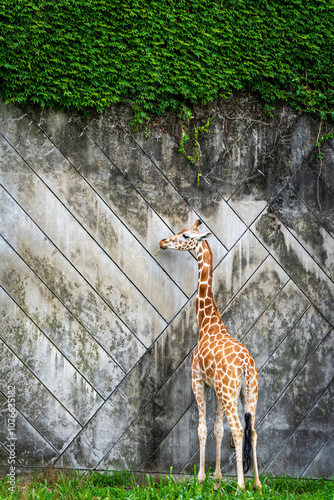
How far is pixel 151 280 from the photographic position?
5125 millimetres

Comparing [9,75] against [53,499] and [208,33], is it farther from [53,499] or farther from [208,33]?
[53,499]

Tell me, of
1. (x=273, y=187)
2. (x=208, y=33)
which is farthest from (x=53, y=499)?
(x=208, y=33)

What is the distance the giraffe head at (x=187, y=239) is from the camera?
4656 millimetres

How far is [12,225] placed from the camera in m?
4.95

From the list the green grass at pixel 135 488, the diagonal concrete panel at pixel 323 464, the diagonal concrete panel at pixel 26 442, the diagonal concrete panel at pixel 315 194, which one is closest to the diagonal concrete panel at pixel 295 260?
the diagonal concrete panel at pixel 315 194

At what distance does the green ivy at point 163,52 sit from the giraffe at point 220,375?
1.75 m

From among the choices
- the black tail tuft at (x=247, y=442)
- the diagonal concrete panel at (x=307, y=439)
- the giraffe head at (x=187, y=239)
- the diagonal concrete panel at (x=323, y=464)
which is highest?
the giraffe head at (x=187, y=239)

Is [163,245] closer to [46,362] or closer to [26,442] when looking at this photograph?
[46,362]

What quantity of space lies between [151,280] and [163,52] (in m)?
2.23

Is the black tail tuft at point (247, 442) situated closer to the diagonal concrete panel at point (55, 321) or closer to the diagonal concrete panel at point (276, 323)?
the diagonal concrete panel at point (276, 323)

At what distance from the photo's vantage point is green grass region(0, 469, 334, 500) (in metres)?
3.82

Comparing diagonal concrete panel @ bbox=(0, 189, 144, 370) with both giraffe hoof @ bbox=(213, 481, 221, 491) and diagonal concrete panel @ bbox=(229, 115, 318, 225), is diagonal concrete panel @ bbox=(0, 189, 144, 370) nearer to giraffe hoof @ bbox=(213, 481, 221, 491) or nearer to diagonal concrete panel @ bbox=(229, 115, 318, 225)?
giraffe hoof @ bbox=(213, 481, 221, 491)

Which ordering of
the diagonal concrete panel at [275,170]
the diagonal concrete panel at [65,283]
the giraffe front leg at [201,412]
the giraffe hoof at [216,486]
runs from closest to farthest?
the giraffe hoof at [216,486]
the giraffe front leg at [201,412]
the diagonal concrete panel at [65,283]
the diagonal concrete panel at [275,170]

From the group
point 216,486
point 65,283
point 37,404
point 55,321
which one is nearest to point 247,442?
point 216,486
